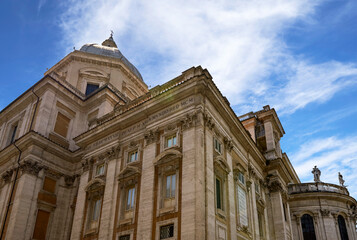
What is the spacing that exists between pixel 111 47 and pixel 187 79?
2464cm

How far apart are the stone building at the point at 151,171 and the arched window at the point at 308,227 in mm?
86

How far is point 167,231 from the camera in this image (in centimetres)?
1581

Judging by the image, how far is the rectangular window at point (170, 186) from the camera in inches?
661

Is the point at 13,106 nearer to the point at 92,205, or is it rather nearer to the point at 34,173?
the point at 34,173

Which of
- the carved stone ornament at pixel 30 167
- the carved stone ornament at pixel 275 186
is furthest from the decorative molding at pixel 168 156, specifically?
the carved stone ornament at pixel 275 186

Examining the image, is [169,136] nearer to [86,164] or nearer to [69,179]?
[86,164]

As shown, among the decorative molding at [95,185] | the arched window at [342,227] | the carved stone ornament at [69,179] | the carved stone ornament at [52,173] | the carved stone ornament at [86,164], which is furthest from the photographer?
the arched window at [342,227]

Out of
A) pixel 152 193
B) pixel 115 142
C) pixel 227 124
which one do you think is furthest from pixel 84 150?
pixel 227 124

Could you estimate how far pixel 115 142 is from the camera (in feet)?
69.7

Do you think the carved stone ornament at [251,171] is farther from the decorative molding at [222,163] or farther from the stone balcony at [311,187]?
the stone balcony at [311,187]

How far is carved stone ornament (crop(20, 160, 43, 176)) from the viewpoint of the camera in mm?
22344

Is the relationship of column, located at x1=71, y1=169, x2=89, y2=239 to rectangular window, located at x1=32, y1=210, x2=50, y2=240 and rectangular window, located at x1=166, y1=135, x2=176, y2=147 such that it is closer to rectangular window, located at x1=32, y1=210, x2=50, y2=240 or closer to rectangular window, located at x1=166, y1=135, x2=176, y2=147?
rectangular window, located at x1=32, y1=210, x2=50, y2=240

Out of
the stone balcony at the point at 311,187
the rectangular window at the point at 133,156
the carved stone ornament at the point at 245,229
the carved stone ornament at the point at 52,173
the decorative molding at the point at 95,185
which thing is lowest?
the carved stone ornament at the point at 245,229

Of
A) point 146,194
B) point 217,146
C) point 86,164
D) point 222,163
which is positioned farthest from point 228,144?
point 86,164
